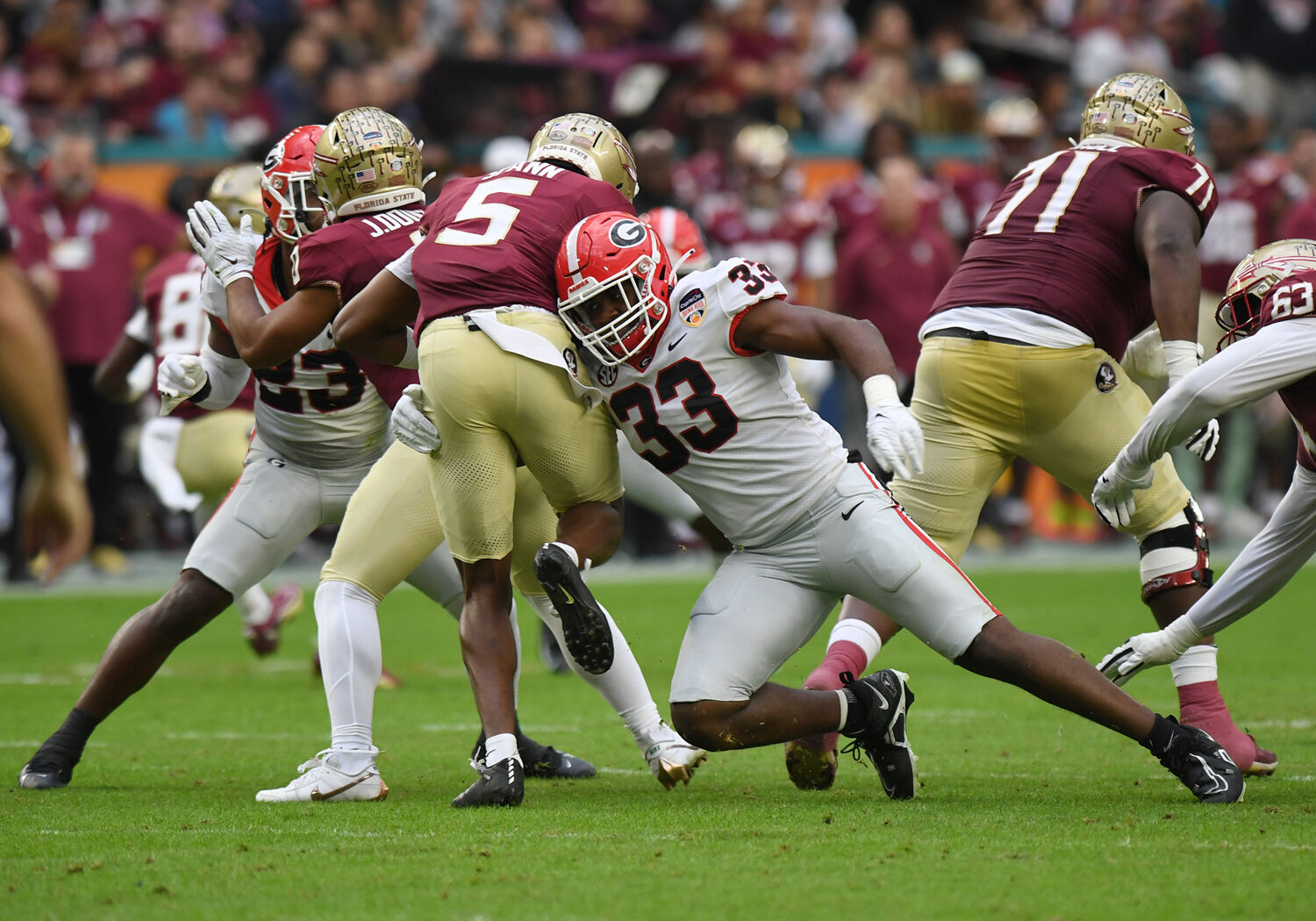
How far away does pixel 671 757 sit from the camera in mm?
4832

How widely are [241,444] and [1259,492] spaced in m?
9.08

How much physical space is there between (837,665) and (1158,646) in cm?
89

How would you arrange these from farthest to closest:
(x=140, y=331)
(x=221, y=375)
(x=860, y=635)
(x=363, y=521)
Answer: (x=140, y=331), (x=221, y=375), (x=860, y=635), (x=363, y=521)

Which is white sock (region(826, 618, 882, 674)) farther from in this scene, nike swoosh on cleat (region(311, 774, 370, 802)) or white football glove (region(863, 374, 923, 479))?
nike swoosh on cleat (region(311, 774, 370, 802))

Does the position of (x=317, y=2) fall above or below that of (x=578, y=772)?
above

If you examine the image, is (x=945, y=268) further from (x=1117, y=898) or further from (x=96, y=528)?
(x=1117, y=898)

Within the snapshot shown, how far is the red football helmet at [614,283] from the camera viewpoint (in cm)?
441

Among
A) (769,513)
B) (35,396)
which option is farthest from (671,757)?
(35,396)

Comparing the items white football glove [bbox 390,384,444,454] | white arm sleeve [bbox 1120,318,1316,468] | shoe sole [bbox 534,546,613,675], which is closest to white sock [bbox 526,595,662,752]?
shoe sole [bbox 534,546,613,675]

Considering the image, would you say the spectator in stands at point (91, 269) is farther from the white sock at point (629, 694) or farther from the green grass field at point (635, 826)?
the white sock at point (629, 694)

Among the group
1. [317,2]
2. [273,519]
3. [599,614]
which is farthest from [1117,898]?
[317,2]

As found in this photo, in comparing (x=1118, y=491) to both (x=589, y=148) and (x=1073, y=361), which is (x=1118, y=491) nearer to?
(x=1073, y=361)

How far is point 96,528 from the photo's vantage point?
11.3 meters

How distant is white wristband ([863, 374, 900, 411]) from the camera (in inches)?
167
